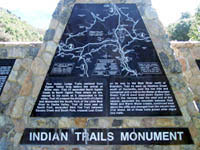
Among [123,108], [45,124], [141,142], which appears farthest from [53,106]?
[141,142]

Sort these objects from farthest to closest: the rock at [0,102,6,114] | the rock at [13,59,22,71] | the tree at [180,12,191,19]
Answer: the tree at [180,12,191,19], the rock at [13,59,22,71], the rock at [0,102,6,114]

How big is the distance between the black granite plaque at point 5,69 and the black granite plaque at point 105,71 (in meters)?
1.23

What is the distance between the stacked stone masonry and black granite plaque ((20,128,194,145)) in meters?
0.08

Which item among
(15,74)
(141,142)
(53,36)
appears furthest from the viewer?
(15,74)

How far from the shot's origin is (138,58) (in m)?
6.07

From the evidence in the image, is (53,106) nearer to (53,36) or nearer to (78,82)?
(78,82)

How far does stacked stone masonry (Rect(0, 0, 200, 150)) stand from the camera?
5836mm

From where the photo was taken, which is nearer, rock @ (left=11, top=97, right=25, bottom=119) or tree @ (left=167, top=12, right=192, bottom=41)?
rock @ (left=11, top=97, right=25, bottom=119)

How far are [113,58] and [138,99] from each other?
0.95 m

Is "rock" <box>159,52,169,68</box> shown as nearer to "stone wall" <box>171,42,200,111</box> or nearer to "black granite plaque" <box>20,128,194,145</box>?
"stone wall" <box>171,42,200,111</box>

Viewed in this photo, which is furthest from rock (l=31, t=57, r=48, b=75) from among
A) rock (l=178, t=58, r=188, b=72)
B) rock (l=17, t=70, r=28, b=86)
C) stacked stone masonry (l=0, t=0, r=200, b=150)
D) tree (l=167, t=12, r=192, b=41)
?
tree (l=167, t=12, r=192, b=41)

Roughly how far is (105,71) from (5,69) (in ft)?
7.78

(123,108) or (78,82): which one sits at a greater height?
(78,82)

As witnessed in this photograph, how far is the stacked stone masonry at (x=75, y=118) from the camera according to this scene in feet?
19.1
